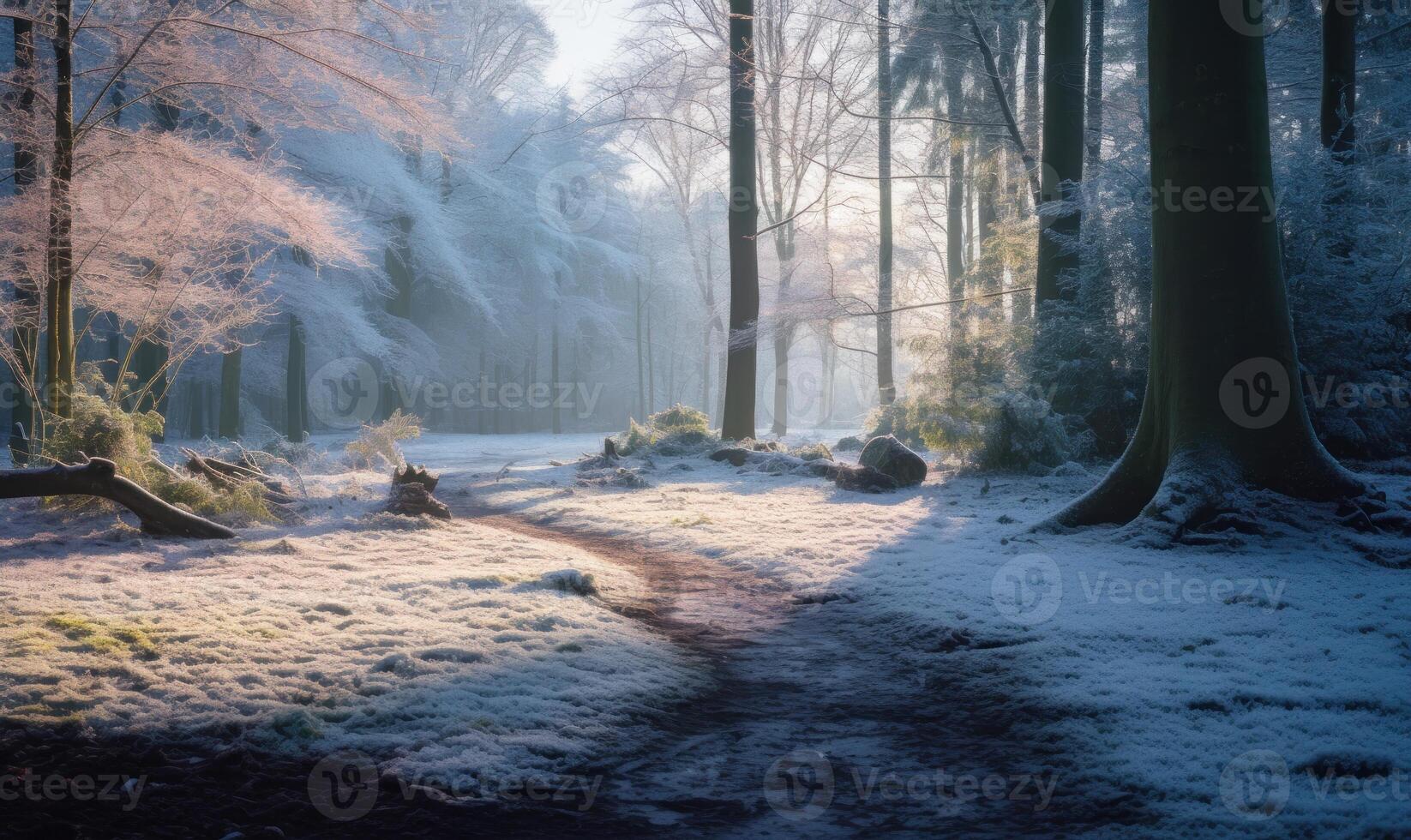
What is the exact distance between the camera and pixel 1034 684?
139 inches

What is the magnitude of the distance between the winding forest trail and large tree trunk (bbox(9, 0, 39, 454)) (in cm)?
743

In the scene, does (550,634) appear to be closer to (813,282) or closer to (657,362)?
(813,282)

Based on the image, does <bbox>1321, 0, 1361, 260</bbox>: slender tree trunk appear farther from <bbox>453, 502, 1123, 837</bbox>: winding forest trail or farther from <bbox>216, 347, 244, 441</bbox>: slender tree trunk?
<bbox>216, 347, 244, 441</bbox>: slender tree trunk

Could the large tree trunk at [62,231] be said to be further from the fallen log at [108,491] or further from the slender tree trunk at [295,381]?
the slender tree trunk at [295,381]

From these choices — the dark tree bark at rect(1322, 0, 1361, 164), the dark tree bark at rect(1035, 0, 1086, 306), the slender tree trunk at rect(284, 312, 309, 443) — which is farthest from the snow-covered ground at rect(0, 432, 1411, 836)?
the slender tree trunk at rect(284, 312, 309, 443)

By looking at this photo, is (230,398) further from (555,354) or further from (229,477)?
(555,354)

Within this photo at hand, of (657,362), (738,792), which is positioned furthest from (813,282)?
(657,362)

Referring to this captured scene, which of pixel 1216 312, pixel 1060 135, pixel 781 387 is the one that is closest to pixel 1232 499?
pixel 1216 312

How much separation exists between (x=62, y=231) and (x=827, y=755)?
799 cm

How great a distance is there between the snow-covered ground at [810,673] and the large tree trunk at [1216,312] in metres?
0.39

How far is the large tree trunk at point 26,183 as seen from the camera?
8.05 meters

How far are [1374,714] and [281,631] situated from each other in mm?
4178

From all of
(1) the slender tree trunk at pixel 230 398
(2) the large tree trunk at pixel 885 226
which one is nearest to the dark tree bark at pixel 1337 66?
(2) the large tree trunk at pixel 885 226

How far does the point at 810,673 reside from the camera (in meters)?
3.93
